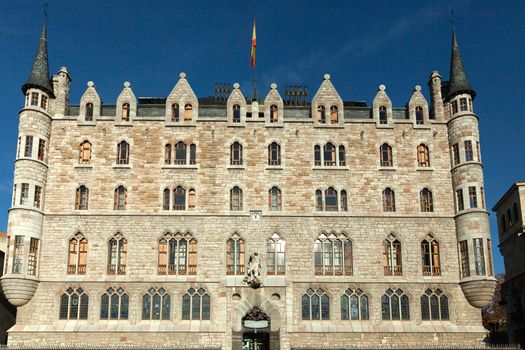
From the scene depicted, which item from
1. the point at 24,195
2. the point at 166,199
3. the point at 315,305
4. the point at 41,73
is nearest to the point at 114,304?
the point at 166,199

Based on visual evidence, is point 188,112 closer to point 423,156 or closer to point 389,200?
point 389,200

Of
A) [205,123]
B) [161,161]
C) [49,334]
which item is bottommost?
[49,334]

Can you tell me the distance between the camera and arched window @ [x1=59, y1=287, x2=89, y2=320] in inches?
1571

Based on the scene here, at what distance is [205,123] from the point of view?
43562 mm

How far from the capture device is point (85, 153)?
1690 inches

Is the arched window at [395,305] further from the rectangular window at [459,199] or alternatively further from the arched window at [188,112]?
the arched window at [188,112]

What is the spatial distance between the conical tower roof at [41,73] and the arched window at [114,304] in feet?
48.5

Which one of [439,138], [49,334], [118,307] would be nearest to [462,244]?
[439,138]

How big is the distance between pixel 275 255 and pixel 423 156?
42.0ft

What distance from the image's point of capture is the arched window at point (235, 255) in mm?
40875

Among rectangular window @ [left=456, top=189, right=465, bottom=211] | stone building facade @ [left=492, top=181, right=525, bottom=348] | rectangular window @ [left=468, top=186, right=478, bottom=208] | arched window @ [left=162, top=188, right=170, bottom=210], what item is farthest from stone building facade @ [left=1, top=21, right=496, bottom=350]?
stone building facade @ [left=492, top=181, right=525, bottom=348]

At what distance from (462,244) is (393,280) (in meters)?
5.32

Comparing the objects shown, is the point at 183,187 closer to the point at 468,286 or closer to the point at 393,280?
the point at 393,280

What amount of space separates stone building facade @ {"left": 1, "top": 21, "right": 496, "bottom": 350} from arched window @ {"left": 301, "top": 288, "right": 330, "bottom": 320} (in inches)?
3.7
